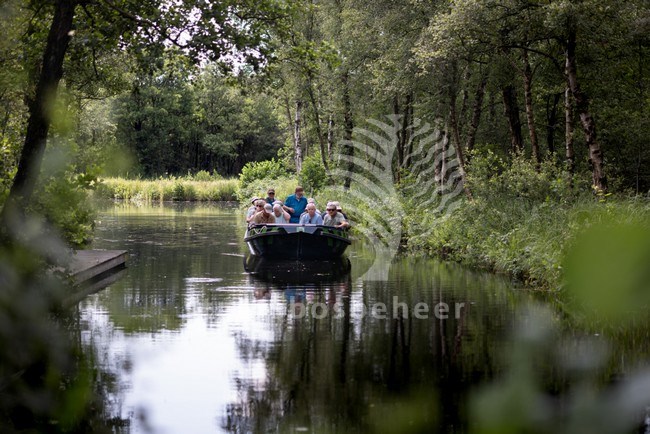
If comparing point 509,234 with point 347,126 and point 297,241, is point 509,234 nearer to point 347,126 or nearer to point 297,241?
point 297,241

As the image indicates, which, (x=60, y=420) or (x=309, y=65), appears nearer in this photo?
(x=60, y=420)

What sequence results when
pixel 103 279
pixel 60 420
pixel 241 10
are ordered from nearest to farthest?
pixel 60 420 < pixel 241 10 < pixel 103 279

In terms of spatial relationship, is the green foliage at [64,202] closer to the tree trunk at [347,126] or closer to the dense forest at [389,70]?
the dense forest at [389,70]

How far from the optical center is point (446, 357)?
9562 millimetres

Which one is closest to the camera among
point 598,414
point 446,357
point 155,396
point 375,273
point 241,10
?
point 598,414

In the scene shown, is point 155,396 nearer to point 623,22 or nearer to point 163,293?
point 163,293

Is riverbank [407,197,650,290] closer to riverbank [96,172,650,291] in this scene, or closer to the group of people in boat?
riverbank [96,172,650,291]

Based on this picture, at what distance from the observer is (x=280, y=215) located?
2403cm

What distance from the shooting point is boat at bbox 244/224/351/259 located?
22.2 meters

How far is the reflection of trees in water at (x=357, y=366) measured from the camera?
6.99 meters

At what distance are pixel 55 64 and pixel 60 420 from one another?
923 centimetres

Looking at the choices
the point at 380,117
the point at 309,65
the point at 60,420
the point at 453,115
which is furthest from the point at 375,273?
the point at 380,117

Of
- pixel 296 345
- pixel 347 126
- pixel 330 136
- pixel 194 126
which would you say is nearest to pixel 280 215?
pixel 296 345

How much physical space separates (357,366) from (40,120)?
4560 millimetres
